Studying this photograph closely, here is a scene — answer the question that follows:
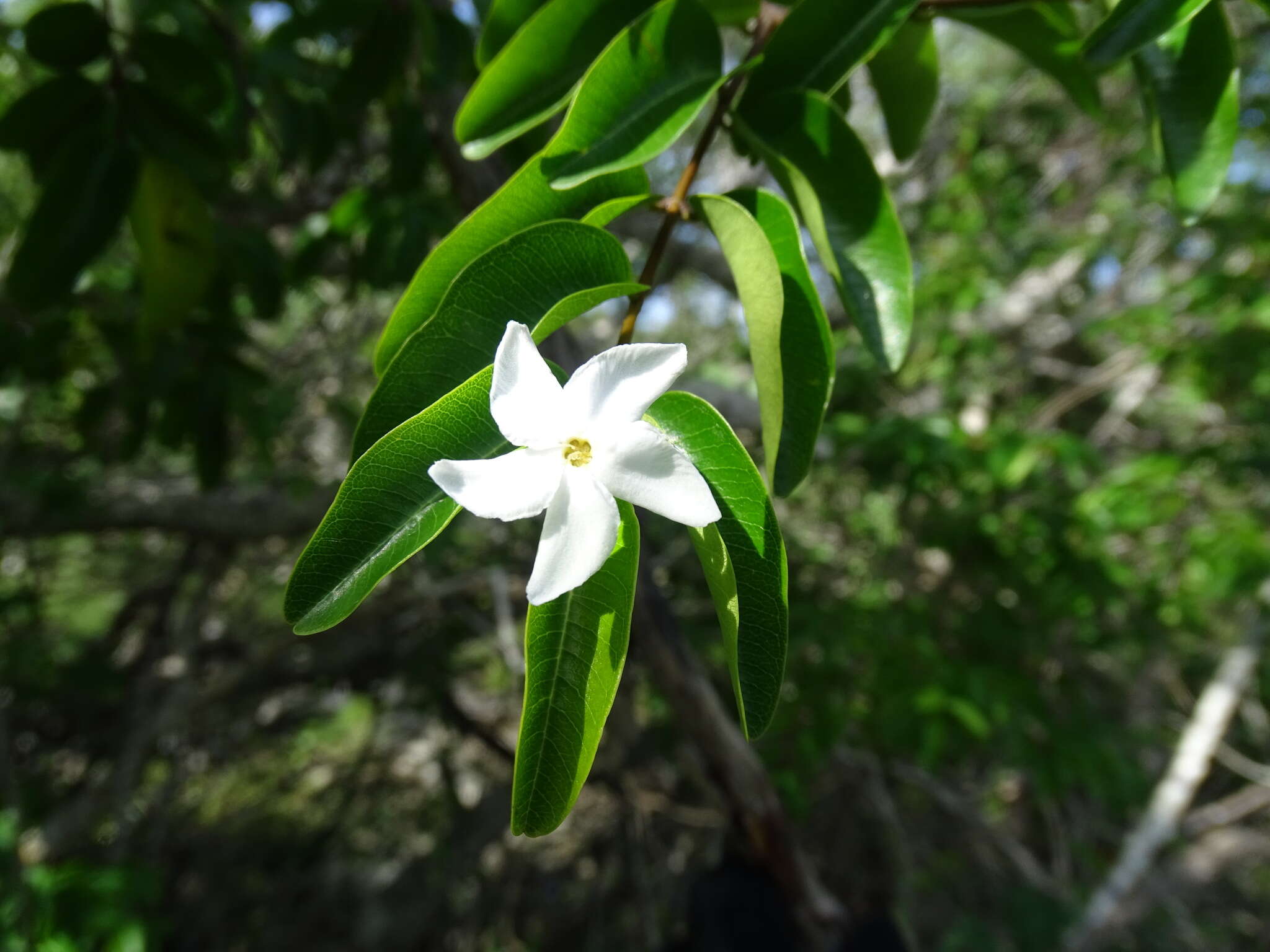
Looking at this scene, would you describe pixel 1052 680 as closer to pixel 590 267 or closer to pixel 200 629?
pixel 590 267

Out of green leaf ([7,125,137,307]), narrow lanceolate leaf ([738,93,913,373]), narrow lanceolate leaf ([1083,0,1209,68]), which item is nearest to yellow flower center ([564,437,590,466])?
narrow lanceolate leaf ([738,93,913,373])

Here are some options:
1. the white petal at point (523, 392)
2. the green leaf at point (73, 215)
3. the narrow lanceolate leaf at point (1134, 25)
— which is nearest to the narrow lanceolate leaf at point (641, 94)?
the white petal at point (523, 392)

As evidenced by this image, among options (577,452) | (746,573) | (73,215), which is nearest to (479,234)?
(577,452)

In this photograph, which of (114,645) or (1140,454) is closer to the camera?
(114,645)

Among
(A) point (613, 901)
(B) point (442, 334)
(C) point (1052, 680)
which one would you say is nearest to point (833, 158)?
(B) point (442, 334)

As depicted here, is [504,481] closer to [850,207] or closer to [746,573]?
[746,573]

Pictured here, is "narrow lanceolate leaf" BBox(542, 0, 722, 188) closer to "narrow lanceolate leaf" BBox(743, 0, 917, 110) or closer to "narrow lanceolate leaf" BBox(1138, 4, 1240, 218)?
"narrow lanceolate leaf" BBox(743, 0, 917, 110)
